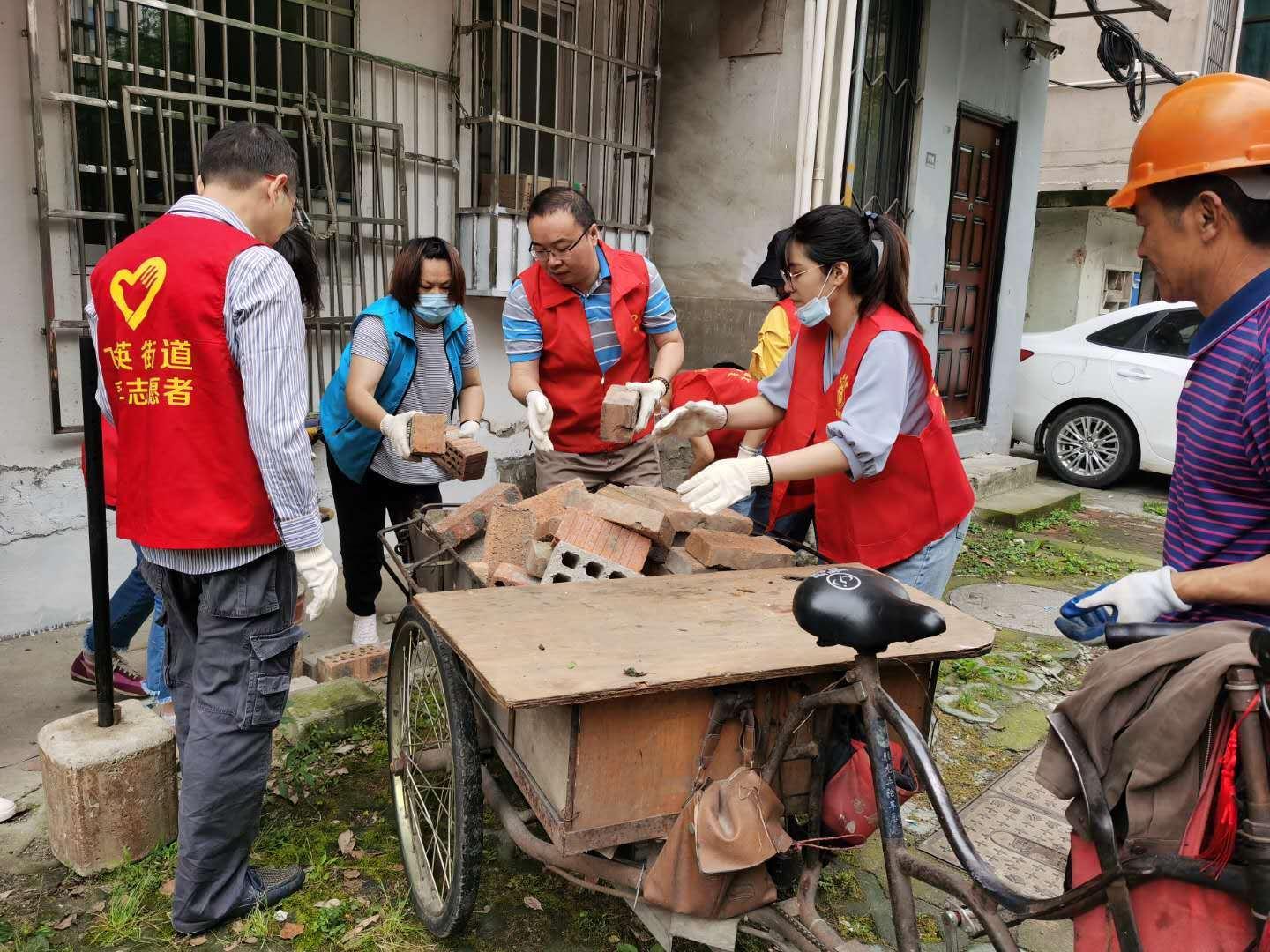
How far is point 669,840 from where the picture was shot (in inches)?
75.1

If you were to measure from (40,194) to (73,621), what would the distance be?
1.85 meters

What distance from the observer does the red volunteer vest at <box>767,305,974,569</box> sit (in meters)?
2.72

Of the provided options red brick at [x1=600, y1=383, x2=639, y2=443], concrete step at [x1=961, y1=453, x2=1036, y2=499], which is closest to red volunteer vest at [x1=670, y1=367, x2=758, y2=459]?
red brick at [x1=600, y1=383, x2=639, y2=443]

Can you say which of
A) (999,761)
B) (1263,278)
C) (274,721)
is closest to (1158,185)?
(1263,278)

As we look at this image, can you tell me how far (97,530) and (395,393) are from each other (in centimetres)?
139

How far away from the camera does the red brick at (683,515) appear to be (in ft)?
8.95

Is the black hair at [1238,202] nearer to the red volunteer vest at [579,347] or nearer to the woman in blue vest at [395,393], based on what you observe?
the red volunteer vest at [579,347]

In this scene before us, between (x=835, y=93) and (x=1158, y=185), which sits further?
(x=835, y=93)

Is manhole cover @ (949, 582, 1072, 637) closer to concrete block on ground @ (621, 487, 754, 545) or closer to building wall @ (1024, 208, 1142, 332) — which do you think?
concrete block on ground @ (621, 487, 754, 545)

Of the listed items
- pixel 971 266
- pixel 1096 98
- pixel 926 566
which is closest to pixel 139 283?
pixel 926 566

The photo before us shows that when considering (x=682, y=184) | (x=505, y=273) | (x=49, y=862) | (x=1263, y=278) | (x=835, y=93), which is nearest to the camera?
(x=1263, y=278)

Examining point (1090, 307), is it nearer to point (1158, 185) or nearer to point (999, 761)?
point (999, 761)

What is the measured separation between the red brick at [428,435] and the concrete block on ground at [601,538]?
0.95 m

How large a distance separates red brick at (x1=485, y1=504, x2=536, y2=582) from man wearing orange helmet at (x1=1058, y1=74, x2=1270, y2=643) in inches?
59.0
